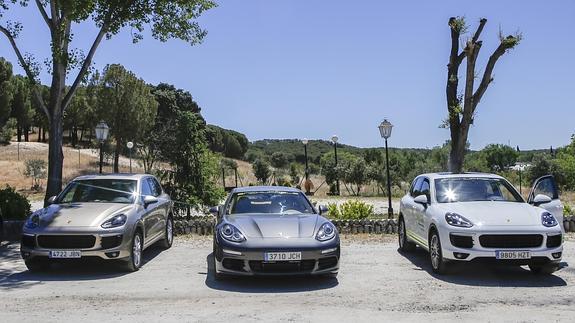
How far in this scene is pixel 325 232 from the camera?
748 cm

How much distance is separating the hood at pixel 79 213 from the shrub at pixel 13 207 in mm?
5378

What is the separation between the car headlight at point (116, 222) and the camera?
8095mm

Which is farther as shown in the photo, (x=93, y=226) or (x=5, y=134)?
(x=5, y=134)

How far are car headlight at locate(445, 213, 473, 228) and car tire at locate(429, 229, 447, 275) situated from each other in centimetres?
33

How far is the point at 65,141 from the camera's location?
7688 centimetres

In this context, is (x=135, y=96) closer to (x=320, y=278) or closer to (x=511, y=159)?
(x=320, y=278)

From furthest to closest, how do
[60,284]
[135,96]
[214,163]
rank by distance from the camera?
[135,96]
[214,163]
[60,284]

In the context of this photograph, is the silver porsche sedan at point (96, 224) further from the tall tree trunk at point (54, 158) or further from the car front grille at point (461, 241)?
the car front grille at point (461, 241)

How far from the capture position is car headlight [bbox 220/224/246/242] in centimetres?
722

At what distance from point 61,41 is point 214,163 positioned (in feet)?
16.5

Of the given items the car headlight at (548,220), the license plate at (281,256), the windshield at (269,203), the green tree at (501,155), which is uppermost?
the green tree at (501,155)

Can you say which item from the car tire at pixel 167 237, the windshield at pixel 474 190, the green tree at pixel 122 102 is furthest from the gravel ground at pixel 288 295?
the green tree at pixel 122 102

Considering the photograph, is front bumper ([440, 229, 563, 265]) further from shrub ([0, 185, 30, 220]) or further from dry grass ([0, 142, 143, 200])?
dry grass ([0, 142, 143, 200])

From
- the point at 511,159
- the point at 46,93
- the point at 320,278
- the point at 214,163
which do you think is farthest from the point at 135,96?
the point at 511,159
